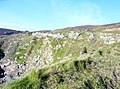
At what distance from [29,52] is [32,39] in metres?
15.9

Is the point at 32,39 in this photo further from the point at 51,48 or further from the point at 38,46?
the point at 51,48

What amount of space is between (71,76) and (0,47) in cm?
14247

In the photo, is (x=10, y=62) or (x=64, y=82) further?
(x=10, y=62)

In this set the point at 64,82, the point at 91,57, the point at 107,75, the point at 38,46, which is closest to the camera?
the point at 64,82

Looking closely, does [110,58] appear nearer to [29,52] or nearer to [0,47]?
[29,52]

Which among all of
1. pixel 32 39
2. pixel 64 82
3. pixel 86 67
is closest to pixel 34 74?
pixel 64 82

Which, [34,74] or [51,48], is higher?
[34,74]

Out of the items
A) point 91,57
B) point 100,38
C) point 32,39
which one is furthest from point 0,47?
point 91,57

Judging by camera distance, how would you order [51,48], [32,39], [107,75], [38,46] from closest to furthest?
[107,75]
[51,48]
[38,46]
[32,39]

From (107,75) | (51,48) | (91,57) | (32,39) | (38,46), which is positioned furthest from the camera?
(32,39)

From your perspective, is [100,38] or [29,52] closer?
[100,38]

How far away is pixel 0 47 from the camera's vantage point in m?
180

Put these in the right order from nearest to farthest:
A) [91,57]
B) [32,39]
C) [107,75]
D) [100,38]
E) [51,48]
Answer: [107,75]
[91,57]
[100,38]
[51,48]
[32,39]

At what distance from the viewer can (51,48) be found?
14912cm
